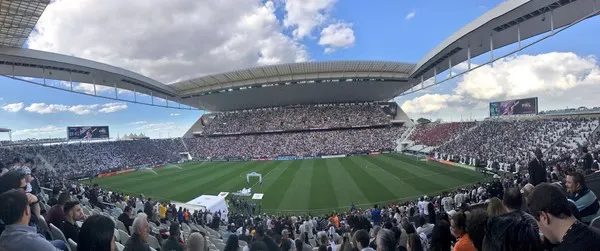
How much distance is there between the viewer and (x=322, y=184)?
27.5 m

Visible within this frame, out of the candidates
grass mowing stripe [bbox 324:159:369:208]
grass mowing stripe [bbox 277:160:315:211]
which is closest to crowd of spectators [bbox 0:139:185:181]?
grass mowing stripe [bbox 277:160:315:211]

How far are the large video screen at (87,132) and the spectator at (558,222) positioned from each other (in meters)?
62.9

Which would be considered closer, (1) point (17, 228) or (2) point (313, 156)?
(1) point (17, 228)

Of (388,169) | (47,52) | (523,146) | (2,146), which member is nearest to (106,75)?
(47,52)

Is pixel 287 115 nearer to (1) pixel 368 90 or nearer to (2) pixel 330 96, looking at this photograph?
(2) pixel 330 96

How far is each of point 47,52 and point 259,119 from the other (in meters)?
42.6

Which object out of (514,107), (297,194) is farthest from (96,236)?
(514,107)

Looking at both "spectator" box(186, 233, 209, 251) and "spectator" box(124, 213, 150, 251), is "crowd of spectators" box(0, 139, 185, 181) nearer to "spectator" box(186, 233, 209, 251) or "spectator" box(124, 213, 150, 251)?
"spectator" box(124, 213, 150, 251)

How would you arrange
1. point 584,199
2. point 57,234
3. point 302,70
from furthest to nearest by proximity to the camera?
point 302,70, point 57,234, point 584,199

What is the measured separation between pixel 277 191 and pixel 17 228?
77.1ft

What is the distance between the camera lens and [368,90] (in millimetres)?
57375

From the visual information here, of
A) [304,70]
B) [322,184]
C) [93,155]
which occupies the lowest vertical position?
[322,184]

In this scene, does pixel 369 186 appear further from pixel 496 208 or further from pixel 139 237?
pixel 139 237

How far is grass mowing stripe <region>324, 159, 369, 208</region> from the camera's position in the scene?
833 inches
